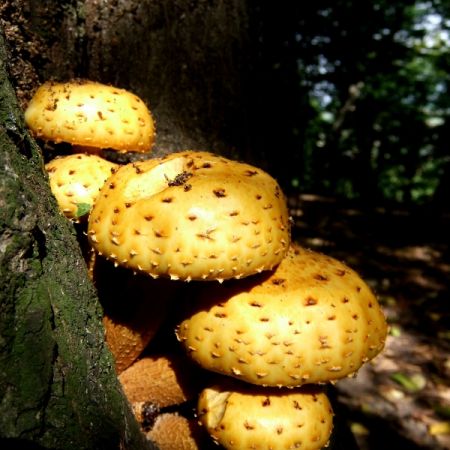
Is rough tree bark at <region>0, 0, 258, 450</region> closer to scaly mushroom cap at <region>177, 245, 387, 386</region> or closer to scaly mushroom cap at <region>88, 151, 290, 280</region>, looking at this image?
scaly mushroom cap at <region>88, 151, 290, 280</region>

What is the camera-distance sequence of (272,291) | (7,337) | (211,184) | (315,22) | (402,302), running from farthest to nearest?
(402,302) < (315,22) < (272,291) < (211,184) < (7,337)

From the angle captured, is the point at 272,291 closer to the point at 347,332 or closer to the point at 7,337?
the point at 347,332

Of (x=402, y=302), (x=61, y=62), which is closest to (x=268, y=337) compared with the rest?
(x=61, y=62)

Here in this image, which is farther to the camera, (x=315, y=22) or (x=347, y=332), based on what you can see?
(x=315, y=22)

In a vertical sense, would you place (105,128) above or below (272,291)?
above

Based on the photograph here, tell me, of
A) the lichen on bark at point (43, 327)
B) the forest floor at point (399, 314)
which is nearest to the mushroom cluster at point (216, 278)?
the lichen on bark at point (43, 327)

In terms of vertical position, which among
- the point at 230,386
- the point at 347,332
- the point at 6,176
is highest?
the point at 6,176

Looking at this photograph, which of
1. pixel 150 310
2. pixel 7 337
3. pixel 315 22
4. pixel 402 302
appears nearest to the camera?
pixel 7 337

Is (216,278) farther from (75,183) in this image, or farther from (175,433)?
(175,433)
